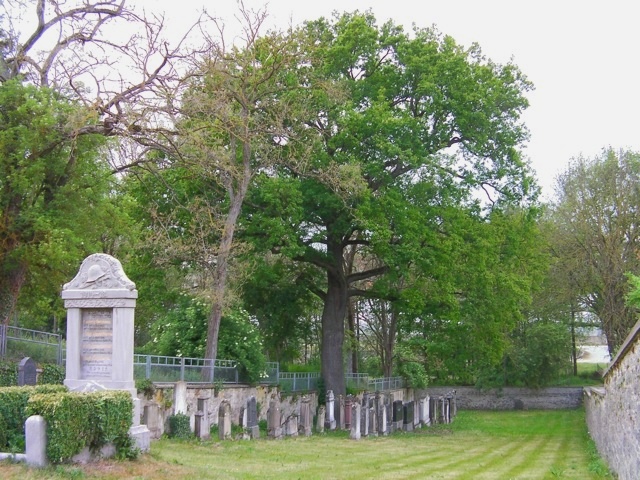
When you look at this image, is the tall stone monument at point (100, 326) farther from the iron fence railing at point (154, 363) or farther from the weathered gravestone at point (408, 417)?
the weathered gravestone at point (408, 417)

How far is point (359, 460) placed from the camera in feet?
54.0

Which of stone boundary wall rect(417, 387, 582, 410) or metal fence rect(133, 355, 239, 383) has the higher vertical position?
metal fence rect(133, 355, 239, 383)

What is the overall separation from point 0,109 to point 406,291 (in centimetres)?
1520

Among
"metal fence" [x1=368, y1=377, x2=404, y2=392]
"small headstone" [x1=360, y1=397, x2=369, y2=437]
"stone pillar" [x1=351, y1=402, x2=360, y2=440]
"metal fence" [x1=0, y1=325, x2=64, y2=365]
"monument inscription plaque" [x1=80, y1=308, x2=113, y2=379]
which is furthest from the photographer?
"metal fence" [x1=368, y1=377, x2=404, y2=392]

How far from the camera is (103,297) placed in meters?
13.0

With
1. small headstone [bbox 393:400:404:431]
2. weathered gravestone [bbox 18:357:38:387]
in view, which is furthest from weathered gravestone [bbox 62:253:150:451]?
small headstone [bbox 393:400:404:431]

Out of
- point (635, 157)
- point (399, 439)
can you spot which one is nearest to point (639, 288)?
point (399, 439)

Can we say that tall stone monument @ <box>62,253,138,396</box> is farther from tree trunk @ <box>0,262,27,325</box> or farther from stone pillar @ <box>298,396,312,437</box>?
stone pillar @ <box>298,396,312,437</box>

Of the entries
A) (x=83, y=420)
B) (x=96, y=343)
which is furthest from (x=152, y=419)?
(x=83, y=420)

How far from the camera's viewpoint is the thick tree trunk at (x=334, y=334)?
97.2ft

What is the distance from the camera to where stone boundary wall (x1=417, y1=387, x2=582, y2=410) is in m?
46.5

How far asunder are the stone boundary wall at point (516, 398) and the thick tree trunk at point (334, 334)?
55.7 feet

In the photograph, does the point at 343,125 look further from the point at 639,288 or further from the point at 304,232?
the point at 639,288

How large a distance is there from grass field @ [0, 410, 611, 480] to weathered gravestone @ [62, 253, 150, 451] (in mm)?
1610
